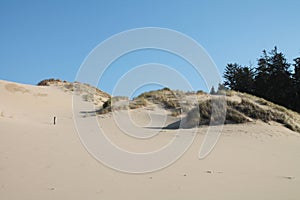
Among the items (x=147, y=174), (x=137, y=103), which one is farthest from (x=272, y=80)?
(x=147, y=174)

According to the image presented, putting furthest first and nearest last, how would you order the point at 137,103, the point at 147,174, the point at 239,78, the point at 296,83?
the point at 239,78, the point at 296,83, the point at 137,103, the point at 147,174

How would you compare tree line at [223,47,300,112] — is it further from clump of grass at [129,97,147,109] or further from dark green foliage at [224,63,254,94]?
clump of grass at [129,97,147,109]

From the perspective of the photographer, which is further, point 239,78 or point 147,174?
point 239,78

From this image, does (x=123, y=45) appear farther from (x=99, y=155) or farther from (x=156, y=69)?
(x=99, y=155)

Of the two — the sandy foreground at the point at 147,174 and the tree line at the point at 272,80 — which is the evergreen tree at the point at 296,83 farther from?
the sandy foreground at the point at 147,174

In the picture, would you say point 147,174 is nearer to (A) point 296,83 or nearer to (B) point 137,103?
(B) point 137,103

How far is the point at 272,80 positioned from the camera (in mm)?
20281

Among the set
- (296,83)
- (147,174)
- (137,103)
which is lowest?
(147,174)

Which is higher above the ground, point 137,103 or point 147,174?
point 137,103

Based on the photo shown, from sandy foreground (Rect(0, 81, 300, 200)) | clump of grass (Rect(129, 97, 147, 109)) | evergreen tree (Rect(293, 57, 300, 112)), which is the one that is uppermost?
evergreen tree (Rect(293, 57, 300, 112))

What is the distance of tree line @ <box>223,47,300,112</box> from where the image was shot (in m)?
18.7

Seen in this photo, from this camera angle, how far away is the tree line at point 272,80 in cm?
1872

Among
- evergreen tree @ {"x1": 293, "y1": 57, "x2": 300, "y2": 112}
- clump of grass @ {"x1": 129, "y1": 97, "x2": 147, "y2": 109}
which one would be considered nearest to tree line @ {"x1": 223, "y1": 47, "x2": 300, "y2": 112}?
evergreen tree @ {"x1": 293, "y1": 57, "x2": 300, "y2": 112}

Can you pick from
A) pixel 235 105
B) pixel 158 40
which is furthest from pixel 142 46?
pixel 235 105
